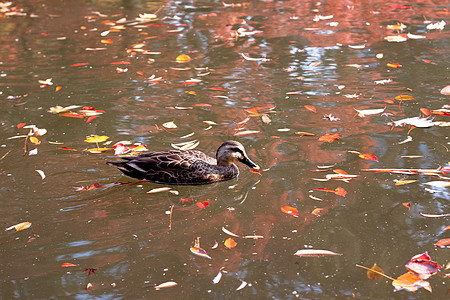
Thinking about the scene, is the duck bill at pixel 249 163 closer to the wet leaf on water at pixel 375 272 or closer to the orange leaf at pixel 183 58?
the wet leaf on water at pixel 375 272

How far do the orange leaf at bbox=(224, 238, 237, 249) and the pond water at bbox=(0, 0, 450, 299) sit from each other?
2.1 inches

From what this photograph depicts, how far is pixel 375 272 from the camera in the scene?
13.0 ft

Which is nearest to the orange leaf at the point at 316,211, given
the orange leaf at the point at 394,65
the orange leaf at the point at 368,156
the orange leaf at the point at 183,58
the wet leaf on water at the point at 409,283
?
the wet leaf on water at the point at 409,283

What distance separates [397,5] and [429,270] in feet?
31.7

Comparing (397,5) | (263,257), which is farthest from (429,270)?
(397,5)

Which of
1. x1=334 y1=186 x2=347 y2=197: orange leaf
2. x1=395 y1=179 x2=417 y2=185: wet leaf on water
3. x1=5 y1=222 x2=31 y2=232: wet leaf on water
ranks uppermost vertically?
x1=5 y1=222 x2=31 y2=232: wet leaf on water

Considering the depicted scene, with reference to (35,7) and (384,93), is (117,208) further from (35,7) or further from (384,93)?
(35,7)

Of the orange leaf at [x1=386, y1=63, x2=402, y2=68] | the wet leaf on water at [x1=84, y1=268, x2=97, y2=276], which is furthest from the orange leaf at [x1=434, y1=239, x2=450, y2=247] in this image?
the orange leaf at [x1=386, y1=63, x2=402, y2=68]

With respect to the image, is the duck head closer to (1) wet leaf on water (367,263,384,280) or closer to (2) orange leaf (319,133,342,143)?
(2) orange leaf (319,133,342,143)

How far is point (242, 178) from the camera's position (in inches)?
222

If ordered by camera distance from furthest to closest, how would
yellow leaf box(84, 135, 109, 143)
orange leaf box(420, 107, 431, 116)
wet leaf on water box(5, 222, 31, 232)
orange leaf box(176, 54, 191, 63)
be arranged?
orange leaf box(176, 54, 191, 63) < orange leaf box(420, 107, 431, 116) < yellow leaf box(84, 135, 109, 143) < wet leaf on water box(5, 222, 31, 232)

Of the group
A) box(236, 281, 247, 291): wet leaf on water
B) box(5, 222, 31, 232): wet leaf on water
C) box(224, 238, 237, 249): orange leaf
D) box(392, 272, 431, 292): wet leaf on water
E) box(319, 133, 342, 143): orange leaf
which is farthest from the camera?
box(319, 133, 342, 143): orange leaf

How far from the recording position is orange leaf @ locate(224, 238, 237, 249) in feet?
14.3

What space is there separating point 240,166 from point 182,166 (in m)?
0.78
